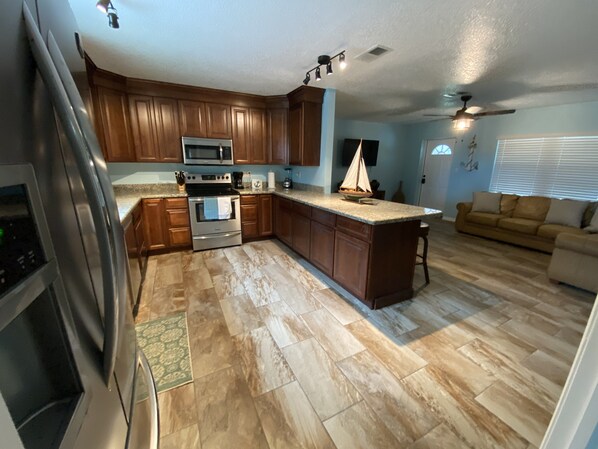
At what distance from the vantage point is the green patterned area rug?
162cm

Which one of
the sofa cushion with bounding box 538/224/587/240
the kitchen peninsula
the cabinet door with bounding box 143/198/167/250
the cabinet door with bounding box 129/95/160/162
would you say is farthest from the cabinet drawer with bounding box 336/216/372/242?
the sofa cushion with bounding box 538/224/587/240

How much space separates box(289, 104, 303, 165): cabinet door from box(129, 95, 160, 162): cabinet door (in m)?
2.02

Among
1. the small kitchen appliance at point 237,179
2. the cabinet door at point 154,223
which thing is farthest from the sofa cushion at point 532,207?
the cabinet door at point 154,223

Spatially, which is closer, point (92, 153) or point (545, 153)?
point (92, 153)

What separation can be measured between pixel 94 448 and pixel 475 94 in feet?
17.0

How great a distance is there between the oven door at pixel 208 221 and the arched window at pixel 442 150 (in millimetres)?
5266

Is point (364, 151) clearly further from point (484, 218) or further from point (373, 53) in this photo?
point (373, 53)

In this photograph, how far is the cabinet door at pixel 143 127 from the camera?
342 cm

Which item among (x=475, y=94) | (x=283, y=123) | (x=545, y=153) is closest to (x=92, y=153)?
(x=283, y=123)

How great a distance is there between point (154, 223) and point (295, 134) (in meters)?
2.51

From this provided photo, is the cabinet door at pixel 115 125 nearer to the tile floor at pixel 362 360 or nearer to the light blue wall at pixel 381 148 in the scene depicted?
the tile floor at pixel 362 360

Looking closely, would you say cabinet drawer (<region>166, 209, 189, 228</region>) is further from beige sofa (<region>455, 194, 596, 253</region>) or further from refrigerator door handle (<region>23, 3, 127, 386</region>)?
beige sofa (<region>455, 194, 596, 253</region>)

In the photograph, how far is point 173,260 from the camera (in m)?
3.51

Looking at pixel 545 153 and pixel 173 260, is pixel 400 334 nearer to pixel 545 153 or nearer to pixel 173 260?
pixel 173 260
